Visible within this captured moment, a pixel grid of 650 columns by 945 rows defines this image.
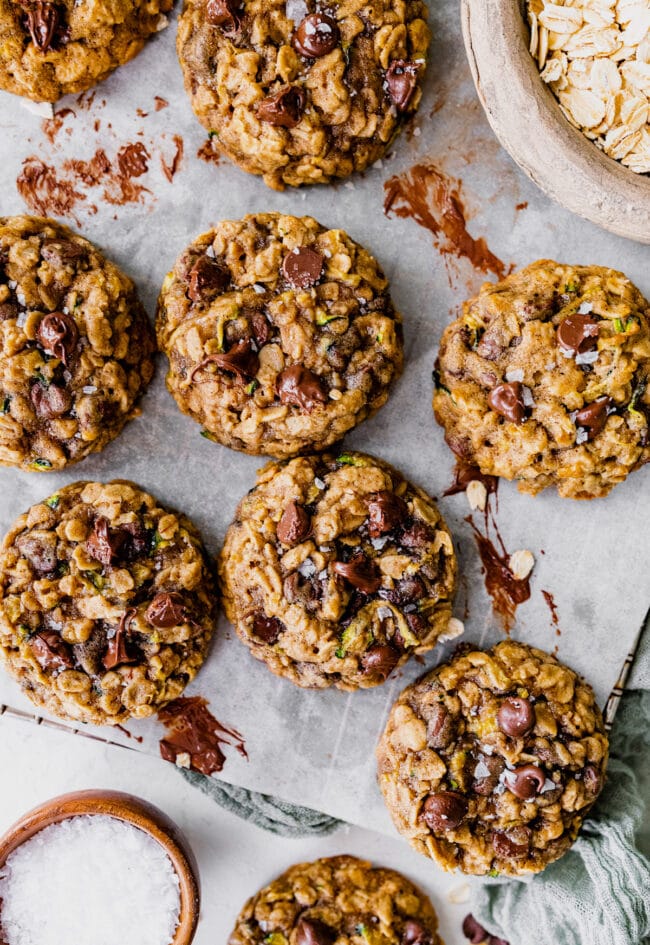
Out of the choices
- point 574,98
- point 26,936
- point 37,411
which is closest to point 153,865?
point 26,936

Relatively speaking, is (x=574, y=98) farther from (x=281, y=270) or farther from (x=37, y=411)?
(x=37, y=411)

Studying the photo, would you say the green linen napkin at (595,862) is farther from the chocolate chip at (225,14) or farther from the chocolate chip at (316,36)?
the chocolate chip at (225,14)

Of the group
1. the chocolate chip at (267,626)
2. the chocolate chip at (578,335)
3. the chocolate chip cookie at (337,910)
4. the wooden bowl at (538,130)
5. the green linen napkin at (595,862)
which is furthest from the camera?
the chocolate chip cookie at (337,910)

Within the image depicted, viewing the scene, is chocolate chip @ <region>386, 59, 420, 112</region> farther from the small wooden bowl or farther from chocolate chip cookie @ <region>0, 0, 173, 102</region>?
the small wooden bowl

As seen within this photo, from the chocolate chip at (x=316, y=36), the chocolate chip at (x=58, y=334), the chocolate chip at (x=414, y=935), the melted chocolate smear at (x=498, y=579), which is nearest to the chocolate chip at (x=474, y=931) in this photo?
the chocolate chip at (x=414, y=935)

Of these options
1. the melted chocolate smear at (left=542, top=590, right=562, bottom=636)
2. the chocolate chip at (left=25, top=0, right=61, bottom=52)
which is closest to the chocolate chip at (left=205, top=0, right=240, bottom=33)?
the chocolate chip at (left=25, top=0, right=61, bottom=52)

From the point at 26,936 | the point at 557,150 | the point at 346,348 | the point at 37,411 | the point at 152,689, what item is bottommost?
the point at 26,936
